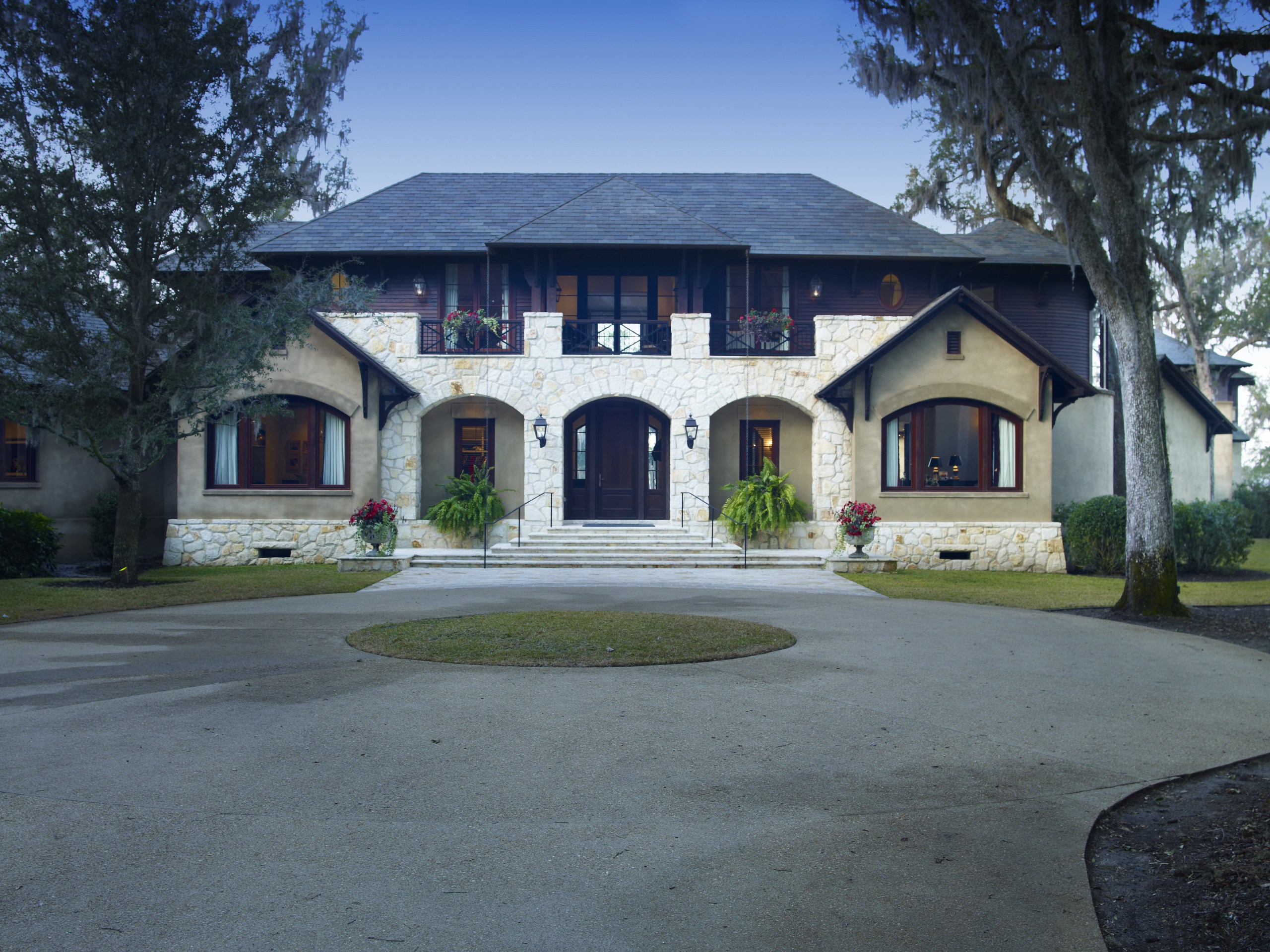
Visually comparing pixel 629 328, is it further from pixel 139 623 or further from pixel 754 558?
pixel 139 623

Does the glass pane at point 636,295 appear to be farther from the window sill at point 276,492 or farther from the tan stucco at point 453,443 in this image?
the window sill at point 276,492

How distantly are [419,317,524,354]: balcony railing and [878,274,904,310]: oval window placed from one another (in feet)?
27.4

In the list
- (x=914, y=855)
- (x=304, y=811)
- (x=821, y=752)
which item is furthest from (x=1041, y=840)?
(x=304, y=811)

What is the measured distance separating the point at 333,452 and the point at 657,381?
6772 mm

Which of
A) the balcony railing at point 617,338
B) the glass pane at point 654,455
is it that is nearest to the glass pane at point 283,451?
the balcony railing at point 617,338

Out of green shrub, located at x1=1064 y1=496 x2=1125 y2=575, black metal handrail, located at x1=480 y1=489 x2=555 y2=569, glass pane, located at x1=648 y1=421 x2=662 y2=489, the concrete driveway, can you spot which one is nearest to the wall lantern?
glass pane, located at x1=648 y1=421 x2=662 y2=489

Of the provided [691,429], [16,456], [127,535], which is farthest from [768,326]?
[16,456]

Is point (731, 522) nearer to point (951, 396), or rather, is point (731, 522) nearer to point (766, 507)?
point (766, 507)

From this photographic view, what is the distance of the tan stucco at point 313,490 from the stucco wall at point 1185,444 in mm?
20237

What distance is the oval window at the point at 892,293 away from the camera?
21.2 m

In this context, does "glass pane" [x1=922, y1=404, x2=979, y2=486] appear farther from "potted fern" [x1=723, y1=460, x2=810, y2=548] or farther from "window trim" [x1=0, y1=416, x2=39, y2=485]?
"window trim" [x1=0, y1=416, x2=39, y2=485]

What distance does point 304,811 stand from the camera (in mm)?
4273

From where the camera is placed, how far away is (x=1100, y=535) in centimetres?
1748

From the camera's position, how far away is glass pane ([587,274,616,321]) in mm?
21062
